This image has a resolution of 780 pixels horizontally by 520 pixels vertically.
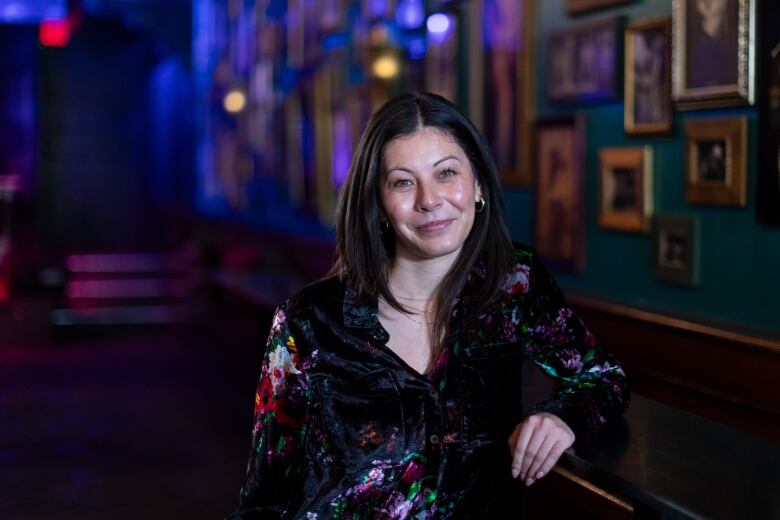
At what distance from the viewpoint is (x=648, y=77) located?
15.5ft

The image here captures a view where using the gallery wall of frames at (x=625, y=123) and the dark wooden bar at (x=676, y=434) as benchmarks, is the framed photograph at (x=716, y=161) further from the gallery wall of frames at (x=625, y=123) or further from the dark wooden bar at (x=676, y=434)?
the dark wooden bar at (x=676, y=434)

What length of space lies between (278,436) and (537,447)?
0.64 m

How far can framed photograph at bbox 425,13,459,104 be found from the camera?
677 centimetres

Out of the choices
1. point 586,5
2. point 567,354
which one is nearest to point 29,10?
point 586,5

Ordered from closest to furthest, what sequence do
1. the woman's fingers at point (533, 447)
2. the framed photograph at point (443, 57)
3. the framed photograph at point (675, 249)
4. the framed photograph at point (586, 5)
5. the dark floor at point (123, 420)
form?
the woman's fingers at point (533, 447) < the framed photograph at point (675, 249) < the framed photograph at point (586, 5) < the dark floor at point (123, 420) < the framed photograph at point (443, 57)

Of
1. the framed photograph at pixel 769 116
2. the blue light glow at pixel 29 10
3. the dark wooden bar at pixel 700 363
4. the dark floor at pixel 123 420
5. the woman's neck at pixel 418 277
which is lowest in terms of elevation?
the dark floor at pixel 123 420

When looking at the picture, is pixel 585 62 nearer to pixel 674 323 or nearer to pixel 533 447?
pixel 674 323

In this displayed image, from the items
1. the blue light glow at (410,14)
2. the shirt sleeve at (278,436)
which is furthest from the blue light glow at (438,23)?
the shirt sleeve at (278,436)

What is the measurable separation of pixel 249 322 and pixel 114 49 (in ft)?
37.2

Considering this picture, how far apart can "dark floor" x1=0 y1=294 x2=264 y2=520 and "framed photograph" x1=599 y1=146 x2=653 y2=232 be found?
244cm

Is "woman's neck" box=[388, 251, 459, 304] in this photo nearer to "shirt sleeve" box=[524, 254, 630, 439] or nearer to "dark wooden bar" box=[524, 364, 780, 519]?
"shirt sleeve" box=[524, 254, 630, 439]

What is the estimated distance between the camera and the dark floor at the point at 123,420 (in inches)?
215

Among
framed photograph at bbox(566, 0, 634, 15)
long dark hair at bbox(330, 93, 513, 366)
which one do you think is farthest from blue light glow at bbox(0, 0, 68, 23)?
long dark hair at bbox(330, 93, 513, 366)

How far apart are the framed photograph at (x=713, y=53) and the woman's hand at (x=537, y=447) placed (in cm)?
220
